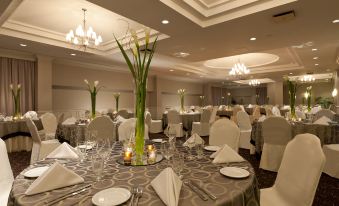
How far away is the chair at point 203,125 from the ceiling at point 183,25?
184cm

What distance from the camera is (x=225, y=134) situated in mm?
2469

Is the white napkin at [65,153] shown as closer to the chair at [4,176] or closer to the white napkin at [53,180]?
the chair at [4,176]

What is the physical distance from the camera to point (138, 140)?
164 centimetres

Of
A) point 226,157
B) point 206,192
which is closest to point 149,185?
point 206,192

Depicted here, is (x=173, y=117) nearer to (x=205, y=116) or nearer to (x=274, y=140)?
(x=205, y=116)

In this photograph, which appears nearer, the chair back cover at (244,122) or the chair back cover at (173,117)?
the chair back cover at (244,122)

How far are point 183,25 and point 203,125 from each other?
3.65 metres

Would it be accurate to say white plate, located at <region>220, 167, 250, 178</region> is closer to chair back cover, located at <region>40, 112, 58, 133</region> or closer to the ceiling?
the ceiling

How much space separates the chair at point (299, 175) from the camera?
1322 millimetres

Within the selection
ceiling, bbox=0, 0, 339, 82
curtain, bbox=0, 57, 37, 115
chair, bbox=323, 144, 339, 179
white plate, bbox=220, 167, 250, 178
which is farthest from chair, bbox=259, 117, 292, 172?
curtain, bbox=0, 57, 37, 115

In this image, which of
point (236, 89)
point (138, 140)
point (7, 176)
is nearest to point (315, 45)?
point (138, 140)

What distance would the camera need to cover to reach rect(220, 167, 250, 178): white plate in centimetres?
127

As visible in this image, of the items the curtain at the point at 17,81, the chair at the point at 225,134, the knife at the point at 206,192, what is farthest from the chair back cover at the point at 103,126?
the curtain at the point at 17,81

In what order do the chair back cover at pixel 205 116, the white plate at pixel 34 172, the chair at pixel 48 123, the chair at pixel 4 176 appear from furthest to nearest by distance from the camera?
1. the chair back cover at pixel 205 116
2. the chair at pixel 48 123
3. the chair at pixel 4 176
4. the white plate at pixel 34 172
